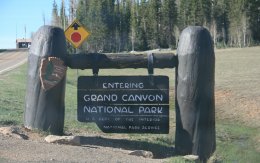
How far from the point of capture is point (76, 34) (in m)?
23.5

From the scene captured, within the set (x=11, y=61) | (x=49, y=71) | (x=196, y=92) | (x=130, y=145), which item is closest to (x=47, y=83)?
(x=49, y=71)

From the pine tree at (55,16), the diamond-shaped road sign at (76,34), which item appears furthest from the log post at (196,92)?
the pine tree at (55,16)

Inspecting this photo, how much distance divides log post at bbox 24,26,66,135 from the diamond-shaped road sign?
1214 centimetres

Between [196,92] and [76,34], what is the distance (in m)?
13.8

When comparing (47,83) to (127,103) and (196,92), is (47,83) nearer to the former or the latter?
(127,103)

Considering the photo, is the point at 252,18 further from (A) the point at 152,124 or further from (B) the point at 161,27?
(A) the point at 152,124

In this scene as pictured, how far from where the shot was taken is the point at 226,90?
27.3m

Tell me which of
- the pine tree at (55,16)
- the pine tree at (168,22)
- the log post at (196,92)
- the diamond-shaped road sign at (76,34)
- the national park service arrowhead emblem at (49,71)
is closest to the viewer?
the log post at (196,92)

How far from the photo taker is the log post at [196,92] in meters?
10.2

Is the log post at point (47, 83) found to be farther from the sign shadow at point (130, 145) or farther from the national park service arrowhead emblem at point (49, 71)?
the sign shadow at point (130, 145)

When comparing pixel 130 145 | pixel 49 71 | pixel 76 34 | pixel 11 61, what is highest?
pixel 76 34

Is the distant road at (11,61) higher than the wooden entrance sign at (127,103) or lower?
lower

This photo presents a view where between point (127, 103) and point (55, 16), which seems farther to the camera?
point (55, 16)

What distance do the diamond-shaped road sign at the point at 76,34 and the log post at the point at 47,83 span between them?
1214cm
